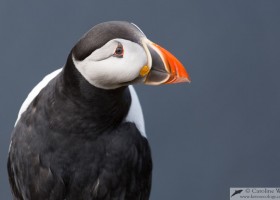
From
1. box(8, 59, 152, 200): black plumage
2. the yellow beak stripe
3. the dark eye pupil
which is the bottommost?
box(8, 59, 152, 200): black plumage

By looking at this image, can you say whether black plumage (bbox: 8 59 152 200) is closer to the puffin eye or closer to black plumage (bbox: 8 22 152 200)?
black plumage (bbox: 8 22 152 200)

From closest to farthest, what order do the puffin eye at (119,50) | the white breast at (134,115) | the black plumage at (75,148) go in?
the puffin eye at (119,50)
the black plumage at (75,148)
the white breast at (134,115)

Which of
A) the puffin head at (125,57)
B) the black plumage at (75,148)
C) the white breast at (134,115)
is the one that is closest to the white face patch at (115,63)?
the puffin head at (125,57)

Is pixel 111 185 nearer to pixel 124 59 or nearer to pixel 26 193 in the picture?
pixel 26 193

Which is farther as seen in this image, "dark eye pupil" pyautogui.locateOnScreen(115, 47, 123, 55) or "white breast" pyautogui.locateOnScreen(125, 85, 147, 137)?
"white breast" pyautogui.locateOnScreen(125, 85, 147, 137)

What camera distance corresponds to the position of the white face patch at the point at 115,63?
1.30 metres

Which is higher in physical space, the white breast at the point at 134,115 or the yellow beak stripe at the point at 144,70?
the yellow beak stripe at the point at 144,70

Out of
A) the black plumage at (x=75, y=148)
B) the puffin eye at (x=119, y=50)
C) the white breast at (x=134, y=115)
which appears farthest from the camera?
the white breast at (x=134, y=115)

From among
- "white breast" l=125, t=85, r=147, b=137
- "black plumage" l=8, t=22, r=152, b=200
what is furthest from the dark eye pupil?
"white breast" l=125, t=85, r=147, b=137

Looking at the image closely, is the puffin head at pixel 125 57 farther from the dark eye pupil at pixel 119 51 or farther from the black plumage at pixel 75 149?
the black plumage at pixel 75 149

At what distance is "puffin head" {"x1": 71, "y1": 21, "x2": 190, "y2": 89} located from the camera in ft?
4.26

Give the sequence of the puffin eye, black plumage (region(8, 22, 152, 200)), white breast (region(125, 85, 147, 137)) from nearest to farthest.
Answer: the puffin eye, black plumage (region(8, 22, 152, 200)), white breast (region(125, 85, 147, 137))

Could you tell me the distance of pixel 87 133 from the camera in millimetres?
1524

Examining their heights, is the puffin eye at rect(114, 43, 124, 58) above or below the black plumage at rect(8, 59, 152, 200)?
above
